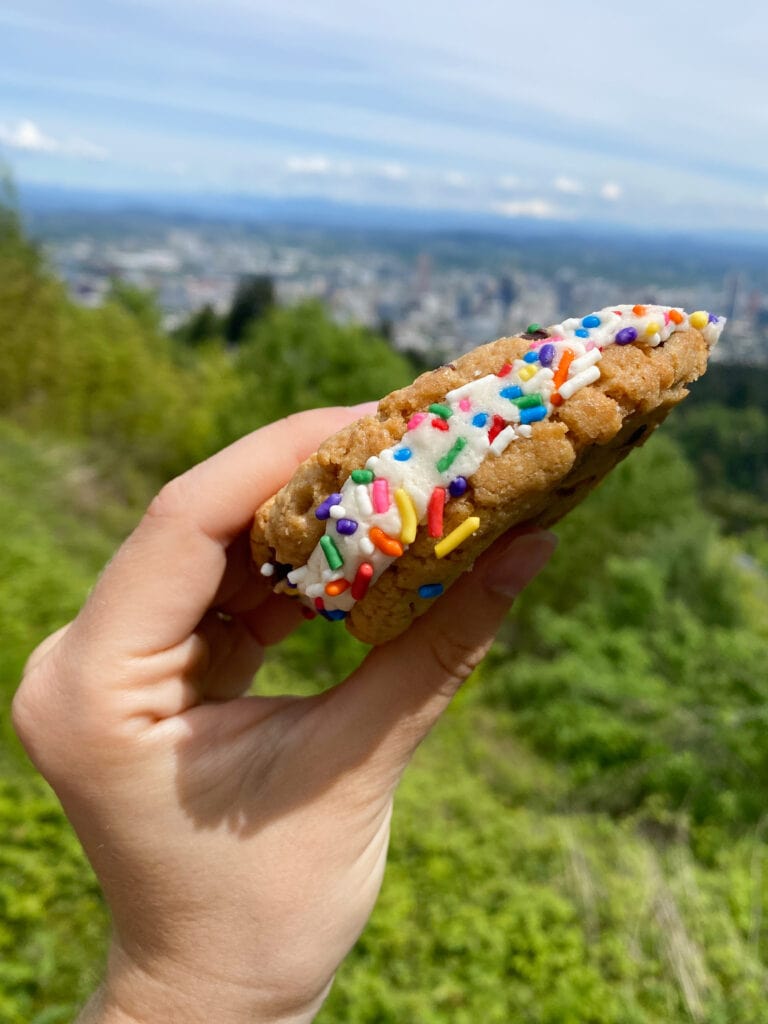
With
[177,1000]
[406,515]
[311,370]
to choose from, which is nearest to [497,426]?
[406,515]

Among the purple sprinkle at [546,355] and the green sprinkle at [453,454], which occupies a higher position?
the purple sprinkle at [546,355]

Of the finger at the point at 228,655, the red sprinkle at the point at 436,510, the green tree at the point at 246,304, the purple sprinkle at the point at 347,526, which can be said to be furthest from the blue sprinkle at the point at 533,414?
the green tree at the point at 246,304

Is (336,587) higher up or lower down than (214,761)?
higher up

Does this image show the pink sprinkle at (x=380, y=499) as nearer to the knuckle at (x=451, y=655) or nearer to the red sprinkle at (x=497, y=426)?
the red sprinkle at (x=497, y=426)

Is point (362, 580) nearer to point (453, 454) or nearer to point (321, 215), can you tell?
point (453, 454)

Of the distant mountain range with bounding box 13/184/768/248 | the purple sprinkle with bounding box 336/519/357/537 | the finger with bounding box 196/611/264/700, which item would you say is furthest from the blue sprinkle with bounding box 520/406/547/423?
the distant mountain range with bounding box 13/184/768/248

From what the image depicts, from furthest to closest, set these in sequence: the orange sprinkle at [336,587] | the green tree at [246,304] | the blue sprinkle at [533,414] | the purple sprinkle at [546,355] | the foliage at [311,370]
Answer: the green tree at [246,304]
the foliage at [311,370]
the orange sprinkle at [336,587]
the purple sprinkle at [546,355]
the blue sprinkle at [533,414]

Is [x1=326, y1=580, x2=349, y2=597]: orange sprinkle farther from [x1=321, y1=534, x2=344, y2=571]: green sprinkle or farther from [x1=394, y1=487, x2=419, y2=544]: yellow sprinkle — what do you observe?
[x1=394, y1=487, x2=419, y2=544]: yellow sprinkle
